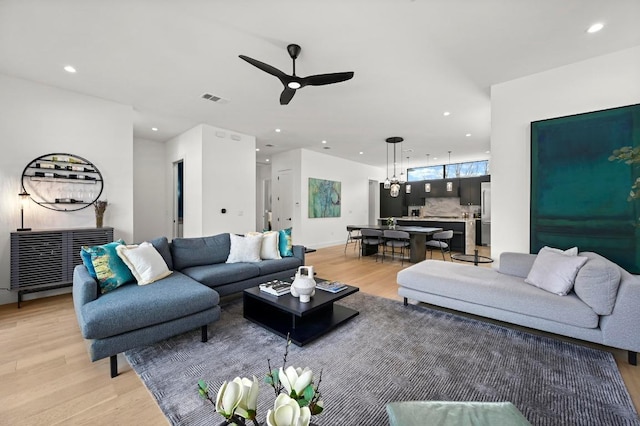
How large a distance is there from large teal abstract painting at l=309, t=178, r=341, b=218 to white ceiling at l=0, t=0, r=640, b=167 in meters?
3.22

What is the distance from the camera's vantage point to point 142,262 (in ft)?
8.42

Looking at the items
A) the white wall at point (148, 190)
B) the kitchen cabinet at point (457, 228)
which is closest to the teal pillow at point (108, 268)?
the white wall at point (148, 190)

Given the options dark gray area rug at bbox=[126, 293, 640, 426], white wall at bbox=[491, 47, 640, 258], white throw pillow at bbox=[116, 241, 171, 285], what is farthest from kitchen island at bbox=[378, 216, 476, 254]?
white throw pillow at bbox=[116, 241, 171, 285]

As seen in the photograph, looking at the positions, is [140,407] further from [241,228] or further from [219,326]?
[241,228]

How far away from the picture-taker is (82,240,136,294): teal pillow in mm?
2318

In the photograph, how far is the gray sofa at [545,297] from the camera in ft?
6.49

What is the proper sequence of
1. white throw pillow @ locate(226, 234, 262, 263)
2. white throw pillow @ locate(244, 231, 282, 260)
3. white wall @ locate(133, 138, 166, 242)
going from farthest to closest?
1. white wall @ locate(133, 138, 166, 242)
2. white throw pillow @ locate(244, 231, 282, 260)
3. white throw pillow @ locate(226, 234, 262, 263)

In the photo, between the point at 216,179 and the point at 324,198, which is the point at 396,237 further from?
the point at 216,179

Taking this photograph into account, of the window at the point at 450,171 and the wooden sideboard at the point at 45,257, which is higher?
the window at the point at 450,171

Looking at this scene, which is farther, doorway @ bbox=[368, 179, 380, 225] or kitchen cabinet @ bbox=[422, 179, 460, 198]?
doorway @ bbox=[368, 179, 380, 225]

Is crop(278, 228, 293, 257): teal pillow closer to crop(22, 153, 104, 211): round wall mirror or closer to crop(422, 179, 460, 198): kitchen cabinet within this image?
Answer: crop(22, 153, 104, 211): round wall mirror

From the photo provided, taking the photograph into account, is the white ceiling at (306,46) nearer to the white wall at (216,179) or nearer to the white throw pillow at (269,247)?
the white wall at (216,179)

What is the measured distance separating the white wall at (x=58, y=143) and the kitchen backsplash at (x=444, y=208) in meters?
9.16

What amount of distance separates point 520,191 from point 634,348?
2021 mm
